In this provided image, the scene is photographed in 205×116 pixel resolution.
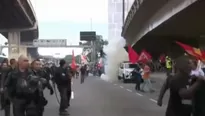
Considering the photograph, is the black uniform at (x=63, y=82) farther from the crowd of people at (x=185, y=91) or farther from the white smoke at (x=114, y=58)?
the white smoke at (x=114, y=58)

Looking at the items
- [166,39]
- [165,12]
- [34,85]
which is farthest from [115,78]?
[34,85]

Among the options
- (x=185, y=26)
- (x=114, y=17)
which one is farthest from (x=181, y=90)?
(x=114, y=17)

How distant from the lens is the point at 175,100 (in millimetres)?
7371

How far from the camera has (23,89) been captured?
8.60 m

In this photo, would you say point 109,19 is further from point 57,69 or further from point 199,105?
point 199,105

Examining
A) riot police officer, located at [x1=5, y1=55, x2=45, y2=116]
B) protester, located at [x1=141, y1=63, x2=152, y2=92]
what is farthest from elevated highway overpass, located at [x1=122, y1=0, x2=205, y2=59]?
riot police officer, located at [x1=5, y1=55, x2=45, y2=116]

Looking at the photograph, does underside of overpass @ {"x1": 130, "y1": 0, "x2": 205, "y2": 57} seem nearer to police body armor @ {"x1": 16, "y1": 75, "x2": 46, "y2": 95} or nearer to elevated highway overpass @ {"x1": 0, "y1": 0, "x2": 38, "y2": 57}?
elevated highway overpass @ {"x1": 0, "y1": 0, "x2": 38, "y2": 57}

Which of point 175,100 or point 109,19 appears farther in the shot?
point 109,19

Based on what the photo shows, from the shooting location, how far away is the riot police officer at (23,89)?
338 inches

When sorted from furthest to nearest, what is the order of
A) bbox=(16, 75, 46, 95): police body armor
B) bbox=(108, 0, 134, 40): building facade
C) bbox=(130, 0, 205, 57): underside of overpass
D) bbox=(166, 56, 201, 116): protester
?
1. bbox=(108, 0, 134, 40): building facade
2. bbox=(130, 0, 205, 57): underside of overpass
3. bbox=(16, 75, 46, 95): police body armor
4. bbox=(166, 56, 201, 116): protester

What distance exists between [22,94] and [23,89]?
0.10 metres

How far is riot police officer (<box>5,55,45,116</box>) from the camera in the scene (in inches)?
338

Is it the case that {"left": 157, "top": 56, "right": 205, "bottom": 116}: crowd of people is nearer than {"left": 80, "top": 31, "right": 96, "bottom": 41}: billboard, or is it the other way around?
{"left": 157, "top": 56, "right": 205, "bottom": 116}: crowd of people

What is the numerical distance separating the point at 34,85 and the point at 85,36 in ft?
367
